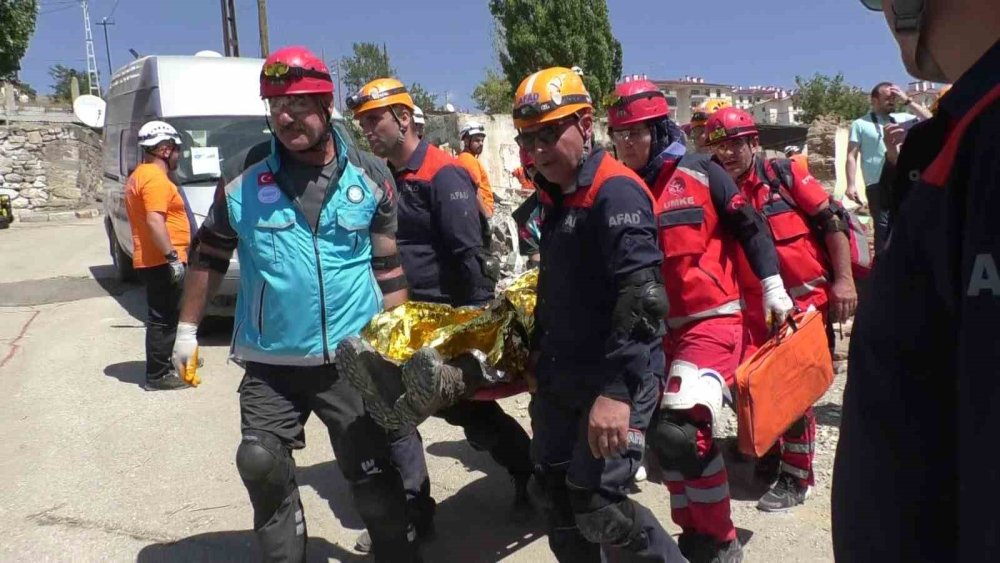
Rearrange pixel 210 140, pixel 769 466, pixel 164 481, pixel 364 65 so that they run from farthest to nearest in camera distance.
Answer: pixel 364 65 < pixel 210 140 < pixel 164 481 < pixel 769 466

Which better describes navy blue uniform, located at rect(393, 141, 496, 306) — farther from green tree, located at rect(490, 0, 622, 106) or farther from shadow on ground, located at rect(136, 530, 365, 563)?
green tree, located at rect(490, 0, 622, 106)

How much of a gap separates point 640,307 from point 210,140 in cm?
769

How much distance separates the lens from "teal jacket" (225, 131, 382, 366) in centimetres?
333

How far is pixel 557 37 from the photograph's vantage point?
129 feet

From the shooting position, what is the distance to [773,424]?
10.9ft

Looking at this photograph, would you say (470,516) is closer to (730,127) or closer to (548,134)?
(548,134)

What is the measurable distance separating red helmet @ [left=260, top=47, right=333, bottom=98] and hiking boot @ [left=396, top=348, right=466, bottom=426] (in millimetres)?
1259

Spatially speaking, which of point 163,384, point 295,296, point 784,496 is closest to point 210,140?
point 163,384

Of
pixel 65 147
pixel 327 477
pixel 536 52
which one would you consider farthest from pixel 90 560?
pixel 536 52

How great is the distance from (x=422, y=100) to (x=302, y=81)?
5645cm

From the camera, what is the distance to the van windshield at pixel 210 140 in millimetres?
8781

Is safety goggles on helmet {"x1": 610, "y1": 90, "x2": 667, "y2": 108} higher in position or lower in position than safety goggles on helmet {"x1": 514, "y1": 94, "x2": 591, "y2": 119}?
higher

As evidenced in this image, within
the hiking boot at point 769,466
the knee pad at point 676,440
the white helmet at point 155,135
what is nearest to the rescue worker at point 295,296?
the knee pad at point 676,440

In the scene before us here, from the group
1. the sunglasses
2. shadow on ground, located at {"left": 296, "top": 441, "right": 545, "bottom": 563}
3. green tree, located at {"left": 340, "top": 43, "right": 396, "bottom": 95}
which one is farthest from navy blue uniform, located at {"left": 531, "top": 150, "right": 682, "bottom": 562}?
green tree, located at {"left": 340, "top": 43, "right": 396, "bottom": 95}
